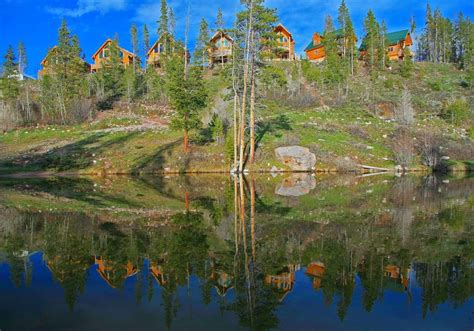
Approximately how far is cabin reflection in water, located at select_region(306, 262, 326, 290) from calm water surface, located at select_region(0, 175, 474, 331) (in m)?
0.04

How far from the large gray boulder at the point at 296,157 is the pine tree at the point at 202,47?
39.1 metres

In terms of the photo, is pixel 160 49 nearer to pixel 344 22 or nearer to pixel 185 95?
pixel 344 22

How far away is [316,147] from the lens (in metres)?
35.3

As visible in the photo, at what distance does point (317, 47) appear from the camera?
86.4 metres

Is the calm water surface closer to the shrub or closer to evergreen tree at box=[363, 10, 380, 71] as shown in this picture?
the shrub

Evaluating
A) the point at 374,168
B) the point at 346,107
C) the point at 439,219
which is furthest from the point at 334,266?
the point at 346,107

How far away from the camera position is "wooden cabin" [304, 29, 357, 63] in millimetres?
83350

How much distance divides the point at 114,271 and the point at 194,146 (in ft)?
92.4

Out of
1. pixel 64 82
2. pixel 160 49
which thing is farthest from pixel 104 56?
pixel 64 82

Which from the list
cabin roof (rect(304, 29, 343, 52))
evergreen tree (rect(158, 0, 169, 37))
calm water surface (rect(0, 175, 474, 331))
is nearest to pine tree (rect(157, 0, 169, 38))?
evergreen tree (rect(158, 0, 169, 37))

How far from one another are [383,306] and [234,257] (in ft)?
10.9

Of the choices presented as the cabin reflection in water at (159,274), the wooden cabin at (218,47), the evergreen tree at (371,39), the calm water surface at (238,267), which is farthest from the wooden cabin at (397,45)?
the cabin reflection in water at (159,274)

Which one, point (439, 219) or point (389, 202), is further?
point (389, 202)

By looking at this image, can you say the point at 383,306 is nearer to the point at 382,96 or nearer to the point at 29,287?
the point at 29,287
